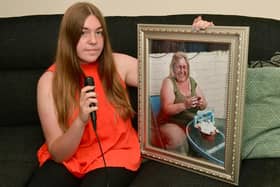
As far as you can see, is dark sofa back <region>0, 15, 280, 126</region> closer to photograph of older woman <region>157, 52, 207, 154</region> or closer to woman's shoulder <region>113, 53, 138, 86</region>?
woman's shoulder <region>113, 53, 138, 86</region>

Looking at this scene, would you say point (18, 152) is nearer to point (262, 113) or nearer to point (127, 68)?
point (127, 68)

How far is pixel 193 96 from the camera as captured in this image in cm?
137

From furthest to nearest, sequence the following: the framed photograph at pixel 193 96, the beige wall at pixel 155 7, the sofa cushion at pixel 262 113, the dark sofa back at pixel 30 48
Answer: the beige wall at pixel 155 7, the dark sofa back at pixel 30 48, the sofa cushion at pixel 262 113, the framed photograph at pixel 193 96

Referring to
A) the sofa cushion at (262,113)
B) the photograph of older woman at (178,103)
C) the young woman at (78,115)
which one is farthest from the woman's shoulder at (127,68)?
the sofa cushion at (262,113)

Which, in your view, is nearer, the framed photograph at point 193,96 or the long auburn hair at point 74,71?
the framed photograph at point 193,96

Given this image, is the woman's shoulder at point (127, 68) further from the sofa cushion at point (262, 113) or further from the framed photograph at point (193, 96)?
the sofa cushion at point (262, 113)

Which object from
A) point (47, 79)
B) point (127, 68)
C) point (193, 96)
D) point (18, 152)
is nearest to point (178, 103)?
point (193, 96)

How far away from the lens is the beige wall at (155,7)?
6.06ft

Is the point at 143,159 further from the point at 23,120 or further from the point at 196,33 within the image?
the point at 23,120

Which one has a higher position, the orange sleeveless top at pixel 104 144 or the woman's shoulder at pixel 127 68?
the woman's shoulder at pixel 127 68

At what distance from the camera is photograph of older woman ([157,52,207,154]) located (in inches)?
A: 54.1

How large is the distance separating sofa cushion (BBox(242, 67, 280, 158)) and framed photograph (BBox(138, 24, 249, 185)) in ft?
0.53

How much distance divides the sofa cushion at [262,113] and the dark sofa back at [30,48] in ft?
1.17

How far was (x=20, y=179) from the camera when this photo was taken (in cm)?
147
